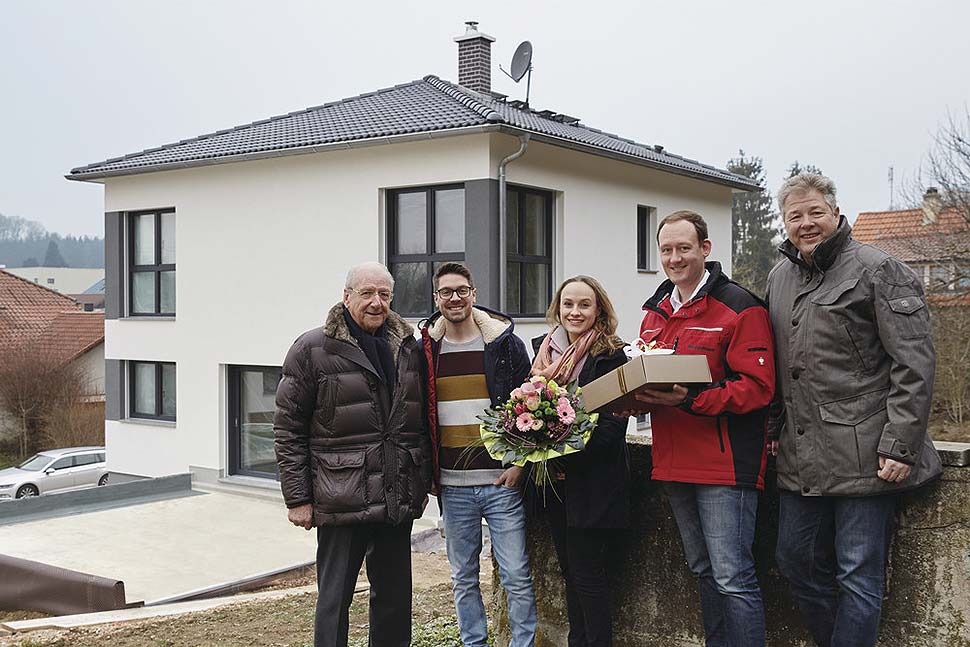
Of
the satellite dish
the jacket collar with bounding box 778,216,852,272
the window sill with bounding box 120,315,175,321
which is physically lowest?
the jacket collar with bounding box 778,216,852,272

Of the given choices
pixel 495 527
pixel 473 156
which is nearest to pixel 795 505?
pixel 495 527

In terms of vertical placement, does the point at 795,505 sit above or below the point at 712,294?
below

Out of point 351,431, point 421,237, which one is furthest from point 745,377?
point 421,237

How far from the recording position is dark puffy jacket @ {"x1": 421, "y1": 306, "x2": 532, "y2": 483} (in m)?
4.36

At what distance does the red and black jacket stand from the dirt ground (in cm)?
211

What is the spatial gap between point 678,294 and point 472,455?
1259 mm

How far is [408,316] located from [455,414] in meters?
10.0

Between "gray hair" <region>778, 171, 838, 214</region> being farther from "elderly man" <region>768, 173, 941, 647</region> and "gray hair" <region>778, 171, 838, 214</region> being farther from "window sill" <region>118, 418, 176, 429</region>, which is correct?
"window sill" <region>118, 418, 176, 429</region>

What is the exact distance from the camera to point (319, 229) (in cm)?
1512

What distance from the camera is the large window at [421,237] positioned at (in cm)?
1404

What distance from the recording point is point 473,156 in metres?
13.6

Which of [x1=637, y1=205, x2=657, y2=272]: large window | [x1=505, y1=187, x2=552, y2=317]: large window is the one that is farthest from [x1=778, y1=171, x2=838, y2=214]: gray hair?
[x1=637, y1=205, x2=657, y2=272]: large window

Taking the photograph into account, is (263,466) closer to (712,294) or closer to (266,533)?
(266,533)

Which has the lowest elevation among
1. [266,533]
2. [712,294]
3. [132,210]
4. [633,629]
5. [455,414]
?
[266,533]
